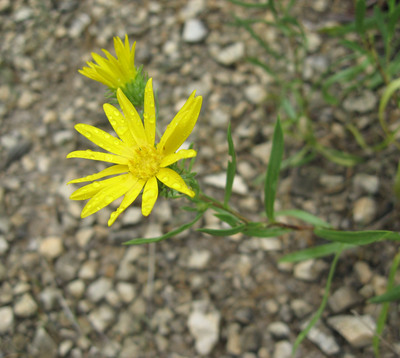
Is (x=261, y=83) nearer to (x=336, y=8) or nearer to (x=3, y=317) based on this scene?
(x=336, y=8)

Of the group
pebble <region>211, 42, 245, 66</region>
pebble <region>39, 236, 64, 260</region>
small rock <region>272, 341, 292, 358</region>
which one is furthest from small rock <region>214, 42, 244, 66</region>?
small rock <region>272, 341, 292, 358</region>

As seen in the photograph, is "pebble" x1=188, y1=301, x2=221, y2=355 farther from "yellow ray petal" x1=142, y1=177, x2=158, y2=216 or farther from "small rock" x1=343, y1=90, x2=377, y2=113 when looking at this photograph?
"small rock" x1=343, y1=90, x2=377, y2=113

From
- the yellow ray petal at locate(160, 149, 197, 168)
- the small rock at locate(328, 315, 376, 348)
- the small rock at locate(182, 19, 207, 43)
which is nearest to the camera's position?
the yellow ray petal at locate(160, 149, 197, 168)

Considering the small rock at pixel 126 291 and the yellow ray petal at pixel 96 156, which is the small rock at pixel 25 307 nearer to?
the small rock at pixel 126 291

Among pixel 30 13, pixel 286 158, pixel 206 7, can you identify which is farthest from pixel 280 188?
pixel 30 13

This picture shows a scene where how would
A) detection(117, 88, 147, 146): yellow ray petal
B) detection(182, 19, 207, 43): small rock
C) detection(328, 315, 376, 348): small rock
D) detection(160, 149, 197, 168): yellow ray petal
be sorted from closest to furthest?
1. detection(160, 149, 197, 168): yellow ray petal
2. detection(117, 88, 147, 146): yellow ray petal
3. detection(328, 315, 376, 348): small rock
4. detection(182, 19, 207, 43): small rock

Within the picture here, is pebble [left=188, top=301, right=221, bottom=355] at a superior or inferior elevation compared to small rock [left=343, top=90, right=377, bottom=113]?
inferior
